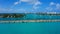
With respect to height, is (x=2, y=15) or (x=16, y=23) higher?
(x=2, y=15)

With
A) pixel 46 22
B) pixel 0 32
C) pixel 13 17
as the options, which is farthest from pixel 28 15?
pixel 0 32

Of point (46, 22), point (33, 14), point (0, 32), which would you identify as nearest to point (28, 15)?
point (33, 14)

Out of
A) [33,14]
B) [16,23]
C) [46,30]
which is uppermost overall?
[33,14]

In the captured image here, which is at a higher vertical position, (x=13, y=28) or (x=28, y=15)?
(x=28, y=15)

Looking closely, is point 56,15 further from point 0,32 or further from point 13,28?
point 0,32

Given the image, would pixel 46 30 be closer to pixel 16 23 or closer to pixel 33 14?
pixel 33 14

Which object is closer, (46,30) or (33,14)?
(33,14)
